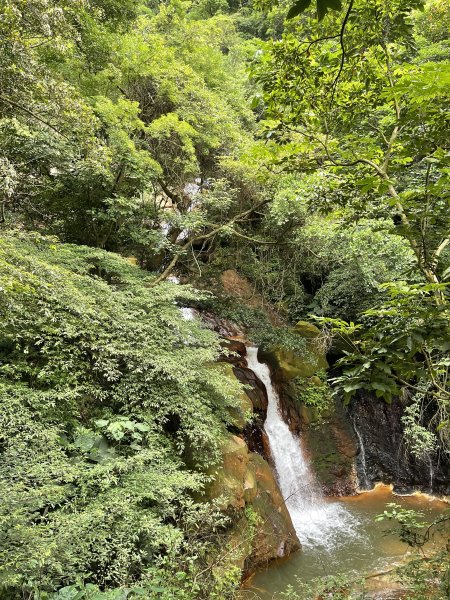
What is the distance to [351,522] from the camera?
7840 mm

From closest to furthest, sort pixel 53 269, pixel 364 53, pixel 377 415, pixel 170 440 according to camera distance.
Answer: pixel 364 53, pixel 53 269, pixel 170 440, pixel 377 415

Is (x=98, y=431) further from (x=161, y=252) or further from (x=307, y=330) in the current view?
(x=307, y=330)

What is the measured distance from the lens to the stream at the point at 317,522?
6090 mm

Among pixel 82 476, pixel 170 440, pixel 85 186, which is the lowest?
pixel 170 440

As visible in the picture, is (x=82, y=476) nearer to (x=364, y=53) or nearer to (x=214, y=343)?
(x=214, y=343)

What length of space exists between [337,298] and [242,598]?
27.2 feet

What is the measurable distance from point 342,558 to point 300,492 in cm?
222

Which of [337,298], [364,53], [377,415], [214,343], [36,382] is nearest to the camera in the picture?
[364,53]

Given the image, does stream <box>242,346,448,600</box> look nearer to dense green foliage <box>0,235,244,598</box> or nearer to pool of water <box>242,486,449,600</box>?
pool of water <box>242,486,449,600</box>

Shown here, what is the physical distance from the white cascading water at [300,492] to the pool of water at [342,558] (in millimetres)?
56

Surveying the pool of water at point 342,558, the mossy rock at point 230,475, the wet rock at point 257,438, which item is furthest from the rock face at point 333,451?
the mossy rock at point 230,475

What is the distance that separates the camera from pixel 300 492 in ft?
28.5

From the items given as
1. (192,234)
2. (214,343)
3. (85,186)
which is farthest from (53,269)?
(192,234)

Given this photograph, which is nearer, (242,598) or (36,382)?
(36,382)
